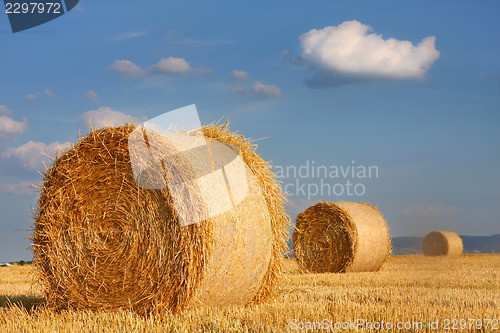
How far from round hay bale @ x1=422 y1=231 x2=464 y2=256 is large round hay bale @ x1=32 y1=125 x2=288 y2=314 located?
16796mm

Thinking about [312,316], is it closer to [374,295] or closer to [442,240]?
[374,295]

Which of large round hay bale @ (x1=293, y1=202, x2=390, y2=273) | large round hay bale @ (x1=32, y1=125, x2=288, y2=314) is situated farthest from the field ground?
large round hay bale @ (x1=293, y1=202, x2=390, y2=273)

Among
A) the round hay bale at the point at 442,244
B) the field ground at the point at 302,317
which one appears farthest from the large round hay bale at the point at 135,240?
the round hay bale at the point at 442,244

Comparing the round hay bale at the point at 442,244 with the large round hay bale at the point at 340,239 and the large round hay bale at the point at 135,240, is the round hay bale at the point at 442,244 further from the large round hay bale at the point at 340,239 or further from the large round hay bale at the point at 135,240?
the large round hay bale at the point at 135,240

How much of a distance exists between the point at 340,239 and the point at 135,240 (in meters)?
7.92

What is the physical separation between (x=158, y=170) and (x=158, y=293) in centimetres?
142

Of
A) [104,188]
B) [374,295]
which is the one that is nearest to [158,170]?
[104,188]

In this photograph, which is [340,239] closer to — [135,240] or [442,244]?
[135,240]

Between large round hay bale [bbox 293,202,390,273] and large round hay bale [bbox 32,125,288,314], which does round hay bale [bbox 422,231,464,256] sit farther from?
large round hay bale [bbox 32,125,288,314]

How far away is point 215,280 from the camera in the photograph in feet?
20.1

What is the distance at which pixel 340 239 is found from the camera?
13.3 m

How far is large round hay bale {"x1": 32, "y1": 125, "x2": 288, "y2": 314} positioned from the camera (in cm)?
603

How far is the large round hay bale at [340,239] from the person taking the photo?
43.1 ft

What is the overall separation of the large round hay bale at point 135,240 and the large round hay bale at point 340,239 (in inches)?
246
